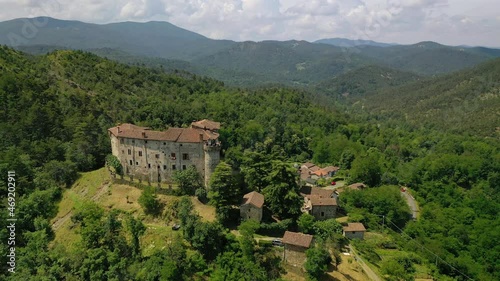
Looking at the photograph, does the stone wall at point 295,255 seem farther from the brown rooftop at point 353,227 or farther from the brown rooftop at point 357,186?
the brown rooftop at point 357,186

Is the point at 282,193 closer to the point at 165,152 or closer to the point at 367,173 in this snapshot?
the point at 165,152

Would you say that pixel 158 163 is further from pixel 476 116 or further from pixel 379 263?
pixel 476 116

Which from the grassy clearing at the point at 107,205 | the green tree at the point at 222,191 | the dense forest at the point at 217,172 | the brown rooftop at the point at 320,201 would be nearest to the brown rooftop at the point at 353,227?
the brown rooftop at the point at 320,201

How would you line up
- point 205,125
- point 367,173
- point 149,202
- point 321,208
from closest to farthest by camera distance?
point 149,202
point 321,208
point 205,125
point 367,173

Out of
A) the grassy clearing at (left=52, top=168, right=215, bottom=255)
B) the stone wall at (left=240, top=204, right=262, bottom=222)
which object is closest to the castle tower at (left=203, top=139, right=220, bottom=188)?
the grassy clearing at (left=52, top=168, right=215, bottom=255)

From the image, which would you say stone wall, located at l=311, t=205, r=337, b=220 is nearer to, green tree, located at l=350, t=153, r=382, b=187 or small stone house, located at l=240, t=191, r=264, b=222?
small stone house, located at l=240, t=191, r=264, b=222

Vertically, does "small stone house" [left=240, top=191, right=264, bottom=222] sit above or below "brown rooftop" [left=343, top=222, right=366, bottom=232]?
above

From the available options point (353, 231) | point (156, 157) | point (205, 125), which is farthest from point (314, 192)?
point (156, 157)
